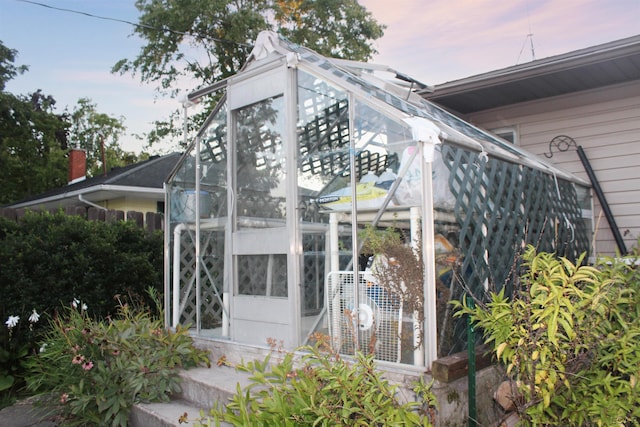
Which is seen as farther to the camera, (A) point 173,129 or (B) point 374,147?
(A) point 173,129

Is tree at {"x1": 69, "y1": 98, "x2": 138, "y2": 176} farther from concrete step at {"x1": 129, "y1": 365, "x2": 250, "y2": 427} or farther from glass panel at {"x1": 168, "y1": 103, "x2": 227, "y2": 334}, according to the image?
concrete step at {"x1": 129, "y1": 365, "x2": 250, "y2": 427}

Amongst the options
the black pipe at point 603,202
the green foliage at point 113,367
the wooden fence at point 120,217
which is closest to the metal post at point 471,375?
the green foliage at point 113,367

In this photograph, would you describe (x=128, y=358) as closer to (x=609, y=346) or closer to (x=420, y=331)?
(x=420, y=331)

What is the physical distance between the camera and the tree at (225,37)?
16.0 meters

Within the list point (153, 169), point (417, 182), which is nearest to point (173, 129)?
point (153, 169)

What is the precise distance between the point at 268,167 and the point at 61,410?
8.37 feet

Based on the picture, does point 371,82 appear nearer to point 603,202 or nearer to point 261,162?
point 261,162

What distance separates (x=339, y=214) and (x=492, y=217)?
1105 millimetres

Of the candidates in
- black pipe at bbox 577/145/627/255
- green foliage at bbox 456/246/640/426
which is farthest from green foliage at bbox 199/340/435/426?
black pipe at bbox 577/145/627/255

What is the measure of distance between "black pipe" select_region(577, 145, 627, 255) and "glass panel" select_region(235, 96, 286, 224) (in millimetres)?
3837

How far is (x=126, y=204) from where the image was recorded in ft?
37.6

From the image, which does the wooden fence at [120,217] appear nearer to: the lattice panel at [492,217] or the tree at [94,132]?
the lattice panel at [492,217]

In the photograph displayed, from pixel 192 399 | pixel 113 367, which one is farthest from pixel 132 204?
pixel 192 399

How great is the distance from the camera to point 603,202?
5777mm
